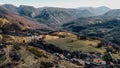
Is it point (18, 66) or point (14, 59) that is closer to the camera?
point (18, 66)

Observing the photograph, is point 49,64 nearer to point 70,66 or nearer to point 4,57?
point 70,66

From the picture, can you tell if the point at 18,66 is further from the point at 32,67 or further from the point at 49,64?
the point at 49,64

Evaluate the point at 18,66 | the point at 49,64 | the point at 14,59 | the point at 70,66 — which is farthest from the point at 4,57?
the point at 70,66

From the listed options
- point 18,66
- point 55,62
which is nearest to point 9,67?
point 18,66

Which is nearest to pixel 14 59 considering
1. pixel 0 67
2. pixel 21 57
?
pixel 21 57

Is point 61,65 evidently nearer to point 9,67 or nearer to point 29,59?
point 29,59

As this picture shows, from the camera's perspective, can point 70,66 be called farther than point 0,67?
Yes

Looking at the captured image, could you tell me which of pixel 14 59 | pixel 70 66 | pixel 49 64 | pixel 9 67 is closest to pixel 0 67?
pixel 9 67

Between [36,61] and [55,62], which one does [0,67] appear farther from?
[55,62]
